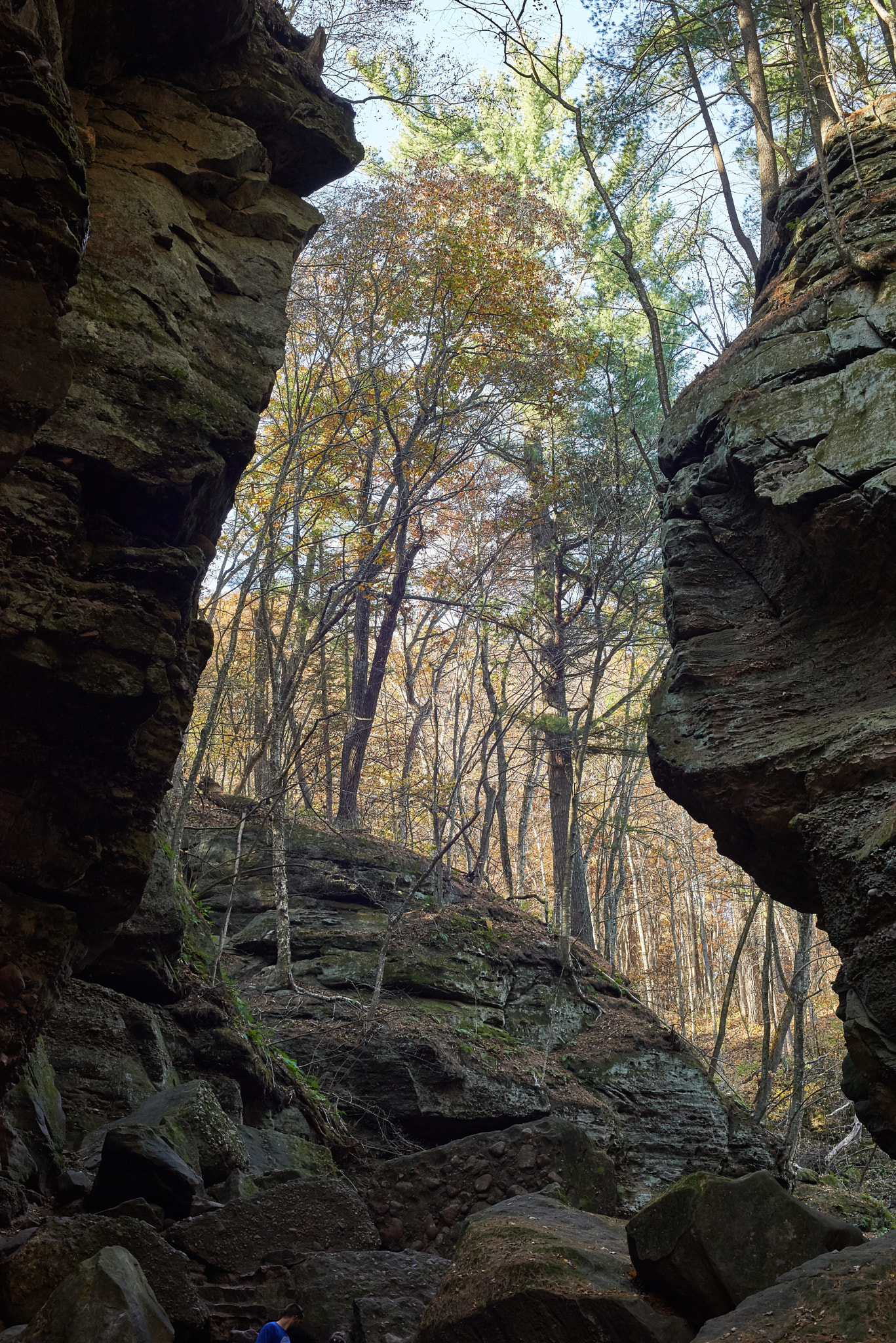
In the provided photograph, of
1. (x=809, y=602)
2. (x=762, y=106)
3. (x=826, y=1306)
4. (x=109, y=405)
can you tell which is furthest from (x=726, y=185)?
(x=826, y=1306)

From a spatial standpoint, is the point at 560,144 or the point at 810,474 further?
the point at 560,144

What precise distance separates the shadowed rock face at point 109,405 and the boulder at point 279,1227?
1.58 m

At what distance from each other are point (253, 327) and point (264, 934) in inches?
273

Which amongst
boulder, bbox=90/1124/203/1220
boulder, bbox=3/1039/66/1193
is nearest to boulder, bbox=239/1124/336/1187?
boulder, bbox=90/1124/203/1220

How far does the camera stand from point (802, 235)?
7.99 metres

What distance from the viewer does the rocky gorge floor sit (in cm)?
413

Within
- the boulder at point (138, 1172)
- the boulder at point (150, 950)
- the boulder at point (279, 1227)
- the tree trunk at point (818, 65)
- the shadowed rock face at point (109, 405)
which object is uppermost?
the tree trunk at point (818, 65)

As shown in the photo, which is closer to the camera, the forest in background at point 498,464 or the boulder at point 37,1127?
the boulder at point 37,1127

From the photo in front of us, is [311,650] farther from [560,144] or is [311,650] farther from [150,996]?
[560,144]

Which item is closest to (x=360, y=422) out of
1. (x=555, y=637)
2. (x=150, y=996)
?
(x=555, y=637)

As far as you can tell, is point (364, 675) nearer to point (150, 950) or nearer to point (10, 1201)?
point (150, 950)

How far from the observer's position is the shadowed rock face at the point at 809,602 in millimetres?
4914

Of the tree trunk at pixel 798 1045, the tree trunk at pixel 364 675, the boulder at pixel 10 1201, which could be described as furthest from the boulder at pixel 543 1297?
the tree trunk at pixel 364 675

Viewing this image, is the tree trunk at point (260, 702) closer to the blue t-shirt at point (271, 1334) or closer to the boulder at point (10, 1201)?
the boulder at point (10, 1201)
